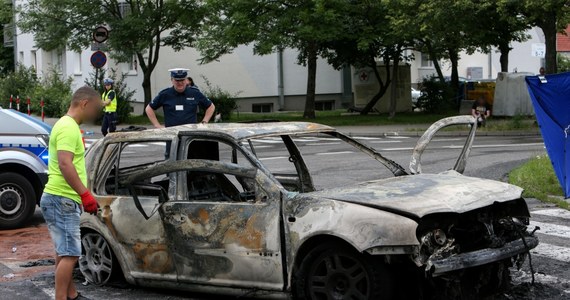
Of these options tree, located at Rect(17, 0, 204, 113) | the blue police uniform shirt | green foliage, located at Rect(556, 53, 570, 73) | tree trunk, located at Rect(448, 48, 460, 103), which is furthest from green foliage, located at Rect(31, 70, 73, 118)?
the blue police uniform shirt

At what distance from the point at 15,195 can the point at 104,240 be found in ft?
12.8

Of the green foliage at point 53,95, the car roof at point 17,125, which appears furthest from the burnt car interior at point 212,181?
the green foliage at point 53,95

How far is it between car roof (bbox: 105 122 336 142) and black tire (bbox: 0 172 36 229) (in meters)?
3.55

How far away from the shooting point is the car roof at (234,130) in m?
7.00

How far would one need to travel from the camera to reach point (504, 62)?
39.2 m

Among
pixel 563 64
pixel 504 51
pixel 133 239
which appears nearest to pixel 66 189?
pixel 133 239

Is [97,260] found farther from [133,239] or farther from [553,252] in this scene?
[553,252]

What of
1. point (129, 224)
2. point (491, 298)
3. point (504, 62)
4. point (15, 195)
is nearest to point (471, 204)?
point (491, 298)

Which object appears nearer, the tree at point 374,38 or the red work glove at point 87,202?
the red work glove at point 87,202

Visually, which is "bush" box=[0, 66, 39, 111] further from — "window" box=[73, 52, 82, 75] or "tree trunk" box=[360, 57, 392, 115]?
"tree trunk" box=[360, 57, 392, 115]

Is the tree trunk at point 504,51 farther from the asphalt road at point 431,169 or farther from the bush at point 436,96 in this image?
the asphalt road at point 431,169

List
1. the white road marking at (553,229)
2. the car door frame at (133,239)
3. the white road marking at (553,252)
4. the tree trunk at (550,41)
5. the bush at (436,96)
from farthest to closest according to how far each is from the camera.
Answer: the bush at (436,96)
the tree trunk at (550,41)
the white road marking at (553,229)
the white road marking at (553,252)
the car door frame at (133,239)

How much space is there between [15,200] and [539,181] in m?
7.98

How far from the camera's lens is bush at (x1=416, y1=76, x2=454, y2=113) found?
1485 inches
